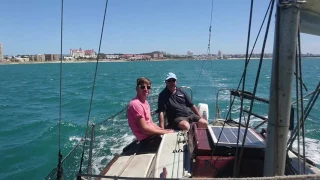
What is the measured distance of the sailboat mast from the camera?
7.62 feet

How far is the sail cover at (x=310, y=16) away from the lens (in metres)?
2.58

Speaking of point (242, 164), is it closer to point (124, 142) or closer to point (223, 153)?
point (223, 153)

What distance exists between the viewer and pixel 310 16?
282cm

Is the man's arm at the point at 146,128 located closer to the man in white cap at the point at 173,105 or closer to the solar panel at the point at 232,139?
the solar panel at the point at 232,139

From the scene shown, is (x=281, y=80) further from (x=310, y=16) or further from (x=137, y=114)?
(x=137, y=114)

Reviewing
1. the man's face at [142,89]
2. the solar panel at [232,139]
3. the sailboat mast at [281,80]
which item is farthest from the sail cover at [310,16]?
the man's face at [142,89]

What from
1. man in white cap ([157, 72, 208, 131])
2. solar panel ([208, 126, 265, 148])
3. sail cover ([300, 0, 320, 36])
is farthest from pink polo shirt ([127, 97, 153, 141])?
sail cover ([300, 0, 320, 36])

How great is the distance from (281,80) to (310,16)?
891 millimetres

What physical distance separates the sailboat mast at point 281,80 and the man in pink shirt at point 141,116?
2506 mm

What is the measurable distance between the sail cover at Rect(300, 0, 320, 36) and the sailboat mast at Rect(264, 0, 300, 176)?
0.32 m

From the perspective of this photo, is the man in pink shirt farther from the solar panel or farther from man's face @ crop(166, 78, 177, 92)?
man's face @ crop(166, 78, 177, 92)

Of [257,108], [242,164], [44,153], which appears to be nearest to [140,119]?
[242,164]

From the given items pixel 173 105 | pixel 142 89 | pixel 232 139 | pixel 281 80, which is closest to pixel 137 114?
pixel 142 89

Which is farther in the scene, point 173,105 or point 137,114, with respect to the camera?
point 173,105
